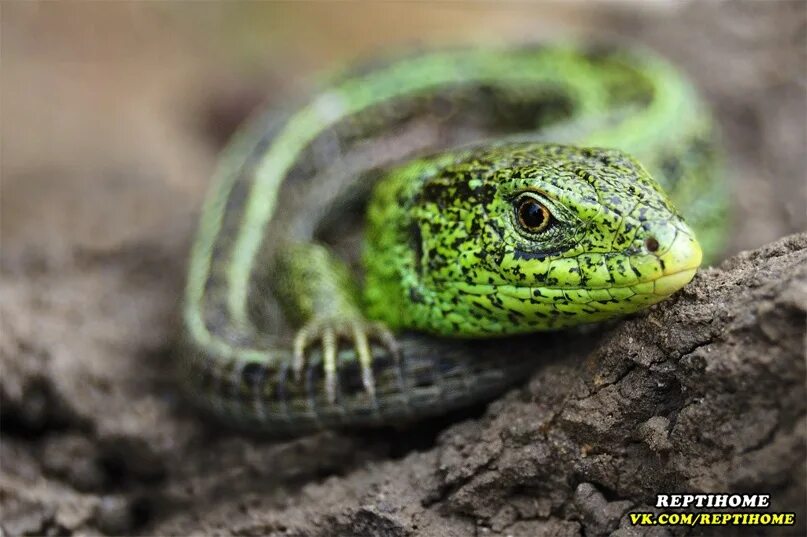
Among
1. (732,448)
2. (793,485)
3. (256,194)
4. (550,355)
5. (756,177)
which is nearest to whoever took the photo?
A: (793,485)

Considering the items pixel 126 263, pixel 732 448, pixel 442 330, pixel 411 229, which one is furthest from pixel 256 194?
pixel 732 448

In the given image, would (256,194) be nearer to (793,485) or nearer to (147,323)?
(147,323)

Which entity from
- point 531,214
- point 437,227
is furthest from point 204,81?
point 531,214

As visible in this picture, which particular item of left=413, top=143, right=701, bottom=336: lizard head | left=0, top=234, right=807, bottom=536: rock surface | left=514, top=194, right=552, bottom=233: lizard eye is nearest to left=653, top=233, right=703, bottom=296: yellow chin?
left=413, top=143, right=701, bottom=336: lizard head

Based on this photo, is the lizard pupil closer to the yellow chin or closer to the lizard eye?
the lizard eye

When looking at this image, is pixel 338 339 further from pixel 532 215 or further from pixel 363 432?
pixel 532 215

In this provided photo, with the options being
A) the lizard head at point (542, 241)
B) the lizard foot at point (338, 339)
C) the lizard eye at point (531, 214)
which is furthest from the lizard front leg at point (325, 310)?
the lizard eye at point (531, 214)

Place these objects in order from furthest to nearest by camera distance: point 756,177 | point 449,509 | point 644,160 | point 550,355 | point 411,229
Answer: point 756,177 → point 644,160 → point 411,229 → point 550,355 → point 449,509
